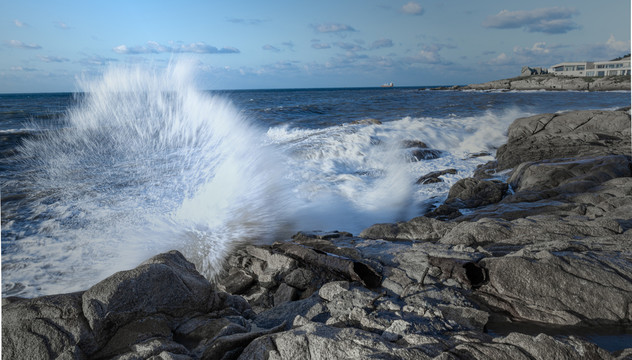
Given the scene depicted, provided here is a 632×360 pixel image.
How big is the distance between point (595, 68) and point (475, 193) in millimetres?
94152

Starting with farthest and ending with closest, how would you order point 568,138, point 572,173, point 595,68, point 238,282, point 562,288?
point 595,68, point 568,138, point 572,173, point 238,282, point 562,288

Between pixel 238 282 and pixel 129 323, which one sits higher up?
pixel 129 323

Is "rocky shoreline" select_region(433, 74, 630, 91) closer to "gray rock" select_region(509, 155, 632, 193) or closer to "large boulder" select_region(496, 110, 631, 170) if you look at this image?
"large boulder" select_region(496, 110, 631, 170)

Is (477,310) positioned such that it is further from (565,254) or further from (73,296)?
(73,296)

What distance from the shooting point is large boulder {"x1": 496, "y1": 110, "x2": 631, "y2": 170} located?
11367 millimetres

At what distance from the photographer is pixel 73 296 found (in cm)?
320

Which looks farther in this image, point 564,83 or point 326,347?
point 564,83

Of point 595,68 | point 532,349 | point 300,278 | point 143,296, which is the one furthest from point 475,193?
point 595,68

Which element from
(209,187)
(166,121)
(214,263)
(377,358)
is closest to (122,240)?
(214,263)

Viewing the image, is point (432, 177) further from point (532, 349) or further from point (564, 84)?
point (564, 84)

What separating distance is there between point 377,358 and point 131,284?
222 centimetres

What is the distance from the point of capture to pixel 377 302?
3.82m

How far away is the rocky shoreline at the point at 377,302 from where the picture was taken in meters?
2.83

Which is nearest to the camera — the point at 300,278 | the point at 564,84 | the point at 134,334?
the point at 134,334
